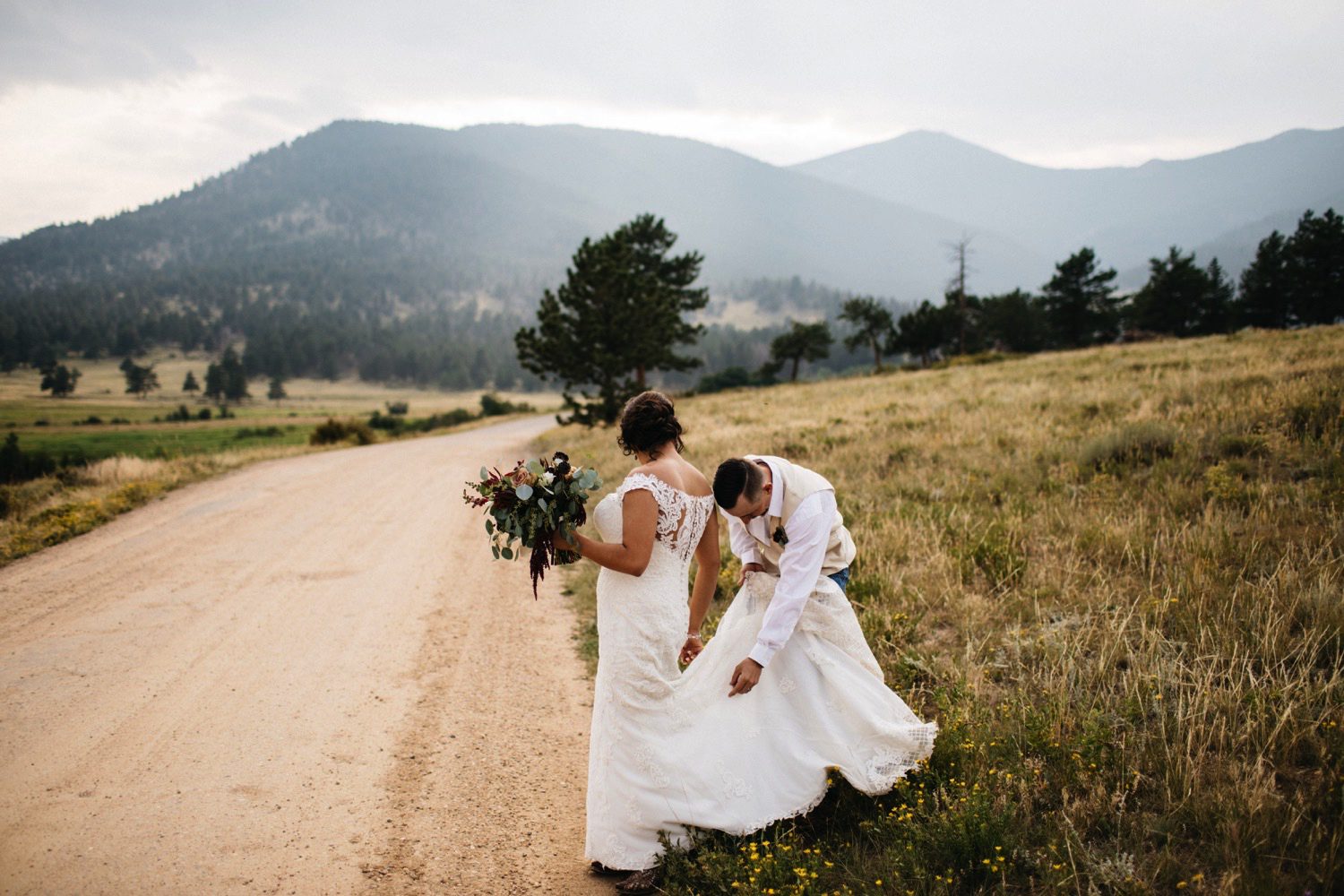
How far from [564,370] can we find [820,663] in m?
26.7

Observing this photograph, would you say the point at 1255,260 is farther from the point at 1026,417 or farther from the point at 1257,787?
the point at 1257,787

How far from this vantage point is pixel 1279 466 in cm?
729

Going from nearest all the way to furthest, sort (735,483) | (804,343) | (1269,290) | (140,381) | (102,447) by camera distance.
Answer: (735,483)
(102,447)
(1269,290)
(140,381)
(804,343)

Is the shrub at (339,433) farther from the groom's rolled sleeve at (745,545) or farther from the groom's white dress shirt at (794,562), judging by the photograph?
the groom's white dress shirt at (794,562)

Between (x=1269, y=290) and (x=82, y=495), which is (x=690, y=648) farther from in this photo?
(x=1269, y=290)

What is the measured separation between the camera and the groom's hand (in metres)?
3.49

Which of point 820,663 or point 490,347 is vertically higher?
point 490,347

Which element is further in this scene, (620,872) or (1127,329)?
(1127,329)

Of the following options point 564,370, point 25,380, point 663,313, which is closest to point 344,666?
point 564,370

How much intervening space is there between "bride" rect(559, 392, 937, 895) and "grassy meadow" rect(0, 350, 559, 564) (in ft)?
33.3

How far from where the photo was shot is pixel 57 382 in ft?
154

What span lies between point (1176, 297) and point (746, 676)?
78314mm

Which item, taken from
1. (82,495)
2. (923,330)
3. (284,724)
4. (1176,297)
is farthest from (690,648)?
(1176,297)

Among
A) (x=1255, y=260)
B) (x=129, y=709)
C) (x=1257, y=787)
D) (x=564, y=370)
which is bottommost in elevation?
(x=129, y=709)
